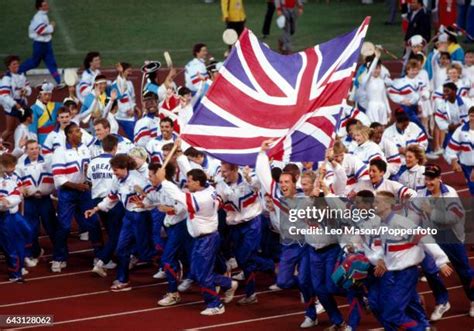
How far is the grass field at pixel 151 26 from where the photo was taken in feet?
102

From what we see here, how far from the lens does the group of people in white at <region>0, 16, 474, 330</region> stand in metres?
13.8

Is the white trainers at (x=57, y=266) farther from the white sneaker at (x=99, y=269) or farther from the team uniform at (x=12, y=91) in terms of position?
the team uniform at (x=12, y=91)

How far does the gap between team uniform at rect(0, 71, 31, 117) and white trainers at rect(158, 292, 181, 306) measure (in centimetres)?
726

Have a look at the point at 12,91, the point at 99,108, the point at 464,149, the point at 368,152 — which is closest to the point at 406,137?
the point at 464,149

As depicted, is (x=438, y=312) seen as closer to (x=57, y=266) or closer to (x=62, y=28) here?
(x=57, y=266)

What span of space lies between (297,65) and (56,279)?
13.7ft

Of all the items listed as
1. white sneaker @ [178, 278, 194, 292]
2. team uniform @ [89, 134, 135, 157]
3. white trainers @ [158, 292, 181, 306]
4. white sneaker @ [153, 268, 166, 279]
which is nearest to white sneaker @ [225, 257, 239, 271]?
white sneaker @ [178, 278, 194, 292]

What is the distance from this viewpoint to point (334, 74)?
1510 centimetres

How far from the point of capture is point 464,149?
17.5 meters

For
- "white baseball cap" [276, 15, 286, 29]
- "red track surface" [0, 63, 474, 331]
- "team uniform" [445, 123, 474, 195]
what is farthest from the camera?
"white baseball cap" [276, 15, 286, 29]

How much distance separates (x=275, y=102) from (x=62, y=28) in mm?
19183

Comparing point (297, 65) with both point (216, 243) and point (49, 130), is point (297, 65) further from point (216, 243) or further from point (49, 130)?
point (49, 130)

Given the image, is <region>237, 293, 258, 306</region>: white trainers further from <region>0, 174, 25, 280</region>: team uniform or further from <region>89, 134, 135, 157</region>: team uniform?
<region>0, 174, 25, 280</region>: team uniform

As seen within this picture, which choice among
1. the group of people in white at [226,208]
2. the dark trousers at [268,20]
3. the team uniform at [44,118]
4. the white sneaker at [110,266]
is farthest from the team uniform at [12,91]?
the dark trousers at [268,20]
